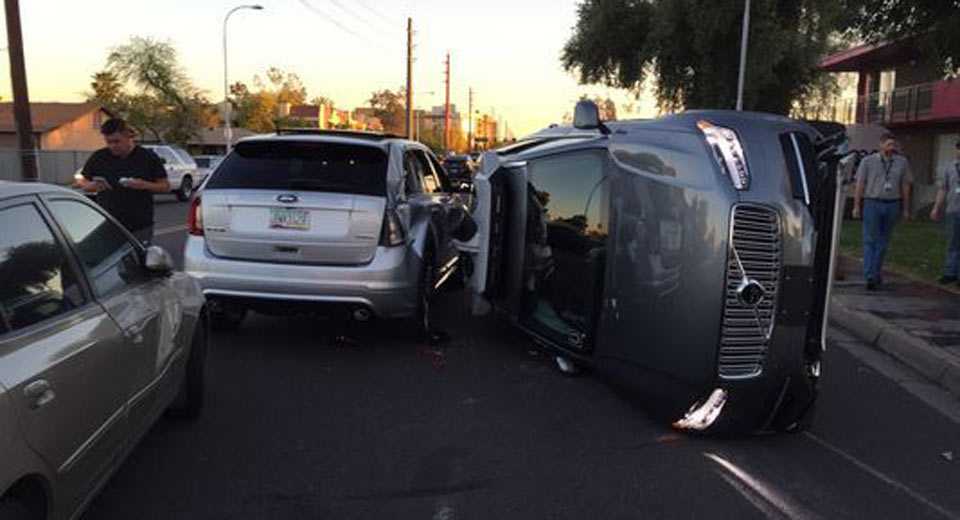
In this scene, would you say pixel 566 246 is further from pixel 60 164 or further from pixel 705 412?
pixel 60 164

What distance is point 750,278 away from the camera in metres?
4.80

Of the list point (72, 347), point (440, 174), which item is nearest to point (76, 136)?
point (440, 174)

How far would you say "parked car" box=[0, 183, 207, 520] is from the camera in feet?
9.62

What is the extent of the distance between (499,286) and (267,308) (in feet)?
5.77

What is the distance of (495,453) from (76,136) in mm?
66584

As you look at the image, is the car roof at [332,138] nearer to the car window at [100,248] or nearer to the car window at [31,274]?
the car window at [100,248]

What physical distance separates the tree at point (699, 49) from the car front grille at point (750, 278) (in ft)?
102

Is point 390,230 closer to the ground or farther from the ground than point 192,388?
farther from the ground

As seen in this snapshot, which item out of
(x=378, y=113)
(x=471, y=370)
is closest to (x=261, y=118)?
(x=378, y=113)

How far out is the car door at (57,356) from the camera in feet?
9.80

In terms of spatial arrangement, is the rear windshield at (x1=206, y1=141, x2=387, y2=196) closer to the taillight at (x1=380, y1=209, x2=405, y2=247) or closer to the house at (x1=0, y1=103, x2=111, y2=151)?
the taillight at (x1=380, y1=209, x2=405, y2=247)

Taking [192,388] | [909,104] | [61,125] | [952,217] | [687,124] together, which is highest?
[909,104]

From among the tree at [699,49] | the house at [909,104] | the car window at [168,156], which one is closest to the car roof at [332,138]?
the car window at [168,156]

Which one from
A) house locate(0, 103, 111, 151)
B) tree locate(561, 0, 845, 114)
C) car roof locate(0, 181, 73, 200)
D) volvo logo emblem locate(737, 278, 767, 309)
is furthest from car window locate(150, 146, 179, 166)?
house locate(0, 103, 111, 151)
